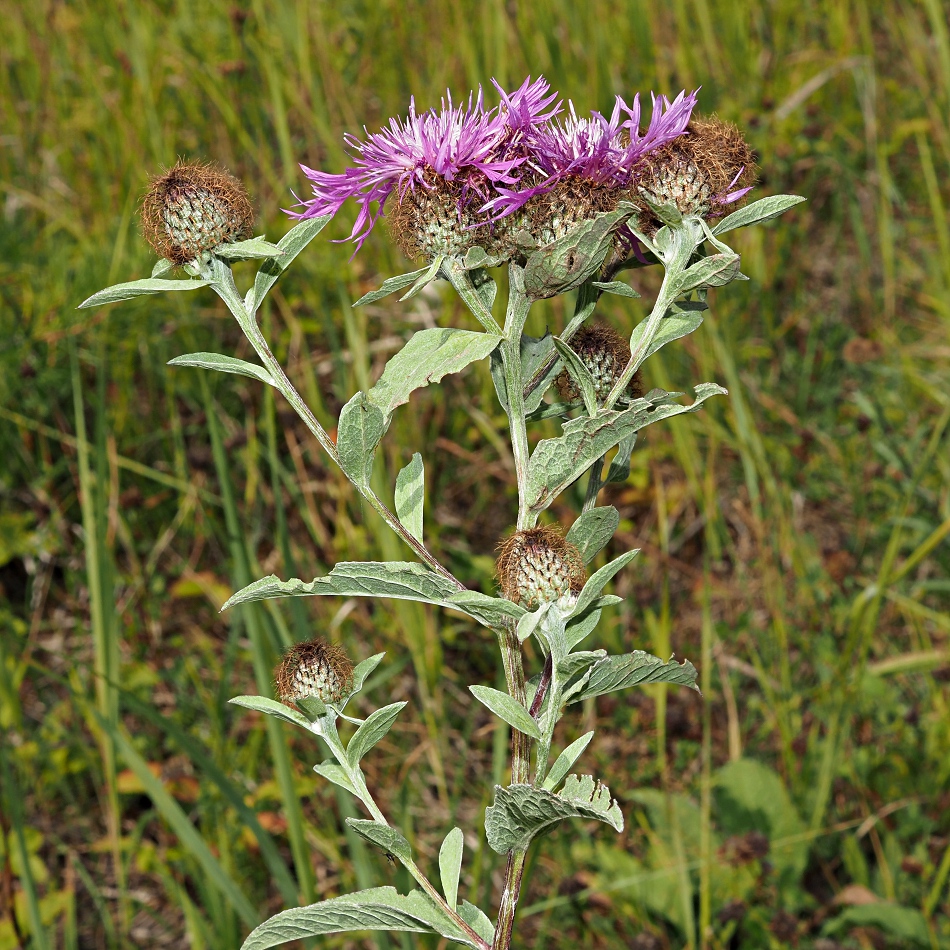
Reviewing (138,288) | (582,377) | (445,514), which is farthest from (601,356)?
(445,514)

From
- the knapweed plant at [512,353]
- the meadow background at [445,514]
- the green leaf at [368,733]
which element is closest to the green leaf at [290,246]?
the knapweed plant at [512,353]

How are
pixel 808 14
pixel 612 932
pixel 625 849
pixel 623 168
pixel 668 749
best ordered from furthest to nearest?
pixel 808 14, pixel 668 749, pixel 625 849, pixel 612 932, pixel 623 168

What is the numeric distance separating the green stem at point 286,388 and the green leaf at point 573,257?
285 millimetres

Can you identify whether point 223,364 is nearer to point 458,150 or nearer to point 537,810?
point 458,150

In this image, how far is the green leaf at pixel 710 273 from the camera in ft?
3.43

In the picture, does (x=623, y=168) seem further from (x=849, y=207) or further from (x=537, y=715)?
(x=849, y=207)

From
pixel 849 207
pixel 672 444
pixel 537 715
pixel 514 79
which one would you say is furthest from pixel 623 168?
pixel 849 207

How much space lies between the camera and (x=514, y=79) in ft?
12.0

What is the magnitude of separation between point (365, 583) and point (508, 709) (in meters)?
0.20

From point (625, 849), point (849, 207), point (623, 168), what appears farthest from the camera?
point (849, 207)

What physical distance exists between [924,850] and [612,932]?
846 mm

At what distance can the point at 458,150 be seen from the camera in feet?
3.74

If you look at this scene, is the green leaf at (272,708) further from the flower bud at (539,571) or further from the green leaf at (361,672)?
the flower bud at (539,571)

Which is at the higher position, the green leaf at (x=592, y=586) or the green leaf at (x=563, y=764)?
the green leaf at (x=592, y=586)
